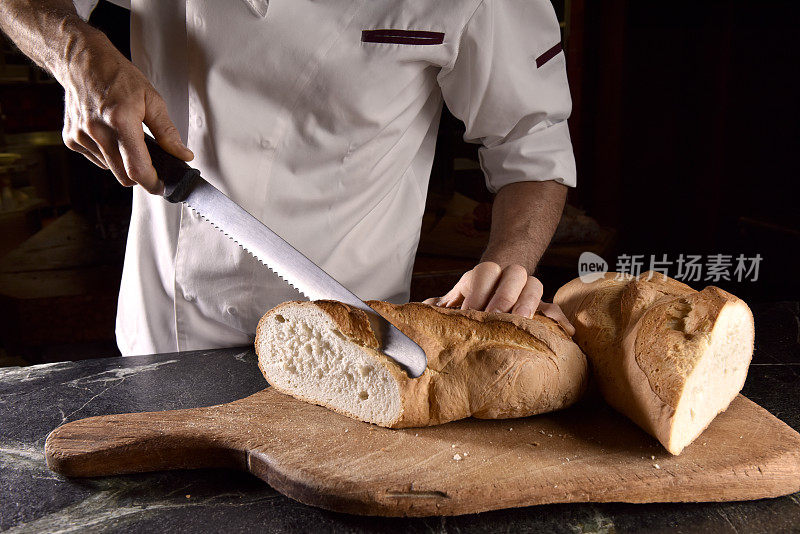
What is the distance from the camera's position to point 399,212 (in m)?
1.88

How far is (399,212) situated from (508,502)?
3.49 ft

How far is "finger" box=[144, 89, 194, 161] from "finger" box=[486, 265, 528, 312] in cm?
70

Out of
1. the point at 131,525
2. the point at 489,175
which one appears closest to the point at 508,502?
the point at 131,525

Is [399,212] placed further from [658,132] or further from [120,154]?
[658,132]

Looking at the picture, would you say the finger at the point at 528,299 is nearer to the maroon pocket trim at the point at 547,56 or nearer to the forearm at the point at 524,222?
the forearm at the point at 524,222

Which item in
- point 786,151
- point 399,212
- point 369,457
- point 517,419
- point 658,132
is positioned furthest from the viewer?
point 658,132

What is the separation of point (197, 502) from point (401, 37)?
1.14 meters

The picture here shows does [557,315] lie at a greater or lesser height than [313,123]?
lesser

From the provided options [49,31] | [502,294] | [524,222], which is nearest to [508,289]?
[502,294]

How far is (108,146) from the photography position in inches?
50.2

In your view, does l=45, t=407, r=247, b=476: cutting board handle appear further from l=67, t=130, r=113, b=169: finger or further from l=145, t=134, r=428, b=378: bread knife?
→ l=67, t=130, r=113, b=169: finger

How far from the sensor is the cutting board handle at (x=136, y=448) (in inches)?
43.1

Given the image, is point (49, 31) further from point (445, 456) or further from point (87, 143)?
point (445, 456)

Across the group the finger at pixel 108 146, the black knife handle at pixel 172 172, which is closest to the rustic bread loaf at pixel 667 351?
the black knife handle at pixel 172 172
